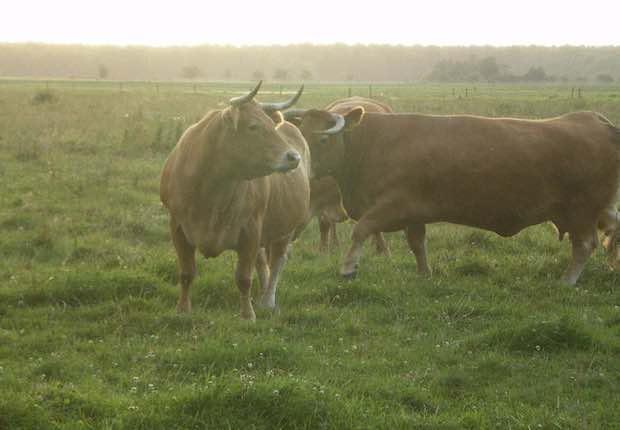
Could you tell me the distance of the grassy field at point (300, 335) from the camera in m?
5.57

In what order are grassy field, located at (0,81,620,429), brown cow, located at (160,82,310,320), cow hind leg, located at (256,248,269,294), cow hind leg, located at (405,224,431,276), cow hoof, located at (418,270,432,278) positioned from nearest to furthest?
grassy field, located at (0,81,620,429)
brown cow, located at (160,82,310,320)
cow hind leg, located at (256,248,269,294)
cow hoof, located at (418,270,432,278)
cow hind leg, located at (405,224,431,276)

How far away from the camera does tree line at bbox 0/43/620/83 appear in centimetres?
15950

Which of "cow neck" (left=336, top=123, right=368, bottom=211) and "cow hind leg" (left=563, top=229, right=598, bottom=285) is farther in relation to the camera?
"cow neck" (left=336, top=123, right=368, bottom=211)

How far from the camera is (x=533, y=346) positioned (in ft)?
24.0

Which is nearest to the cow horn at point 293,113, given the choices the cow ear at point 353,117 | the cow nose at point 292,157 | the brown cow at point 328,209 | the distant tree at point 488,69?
the cow ear at point 353,117

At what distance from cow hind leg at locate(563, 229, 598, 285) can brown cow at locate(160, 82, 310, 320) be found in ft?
12.7

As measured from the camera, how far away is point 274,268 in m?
9.23

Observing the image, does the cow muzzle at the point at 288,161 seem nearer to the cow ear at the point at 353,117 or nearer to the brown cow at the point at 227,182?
the brown cow at the point at 227,182

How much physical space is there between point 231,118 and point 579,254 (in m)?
4.71

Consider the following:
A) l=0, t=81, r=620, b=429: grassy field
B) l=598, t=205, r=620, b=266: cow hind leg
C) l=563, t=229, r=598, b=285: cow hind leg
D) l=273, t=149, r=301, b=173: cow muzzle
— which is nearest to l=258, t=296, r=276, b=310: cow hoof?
l=0, t=81, r=620, b=429: grassy field

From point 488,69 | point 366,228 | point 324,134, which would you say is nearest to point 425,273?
point 366,228

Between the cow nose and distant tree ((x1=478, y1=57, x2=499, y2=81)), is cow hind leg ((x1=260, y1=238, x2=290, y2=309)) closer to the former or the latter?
the cow nose

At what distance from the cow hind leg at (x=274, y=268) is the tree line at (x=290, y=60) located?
135217mm

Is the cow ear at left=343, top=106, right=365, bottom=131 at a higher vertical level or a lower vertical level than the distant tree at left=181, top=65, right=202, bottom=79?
higher
